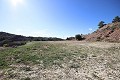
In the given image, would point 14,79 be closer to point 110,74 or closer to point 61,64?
point 61,64

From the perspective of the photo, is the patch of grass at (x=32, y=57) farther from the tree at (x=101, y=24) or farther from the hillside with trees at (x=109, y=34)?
the tree at (x=101, y=24)

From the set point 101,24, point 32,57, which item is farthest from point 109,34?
point 32,57

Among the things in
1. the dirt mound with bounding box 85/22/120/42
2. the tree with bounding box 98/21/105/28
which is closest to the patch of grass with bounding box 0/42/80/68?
the dirt mound with bounding box 85/22/120/42

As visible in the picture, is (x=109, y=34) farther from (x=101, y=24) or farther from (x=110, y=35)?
(x=101, y=24)

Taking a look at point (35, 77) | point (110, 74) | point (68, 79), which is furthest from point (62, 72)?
point (110, 74)

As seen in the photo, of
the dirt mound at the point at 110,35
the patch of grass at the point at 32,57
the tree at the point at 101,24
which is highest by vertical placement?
the tree at the point at 101,24

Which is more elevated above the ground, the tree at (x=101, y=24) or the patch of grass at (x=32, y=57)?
the tree at (x=101, y=24)

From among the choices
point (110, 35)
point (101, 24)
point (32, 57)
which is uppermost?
point (101, 24)

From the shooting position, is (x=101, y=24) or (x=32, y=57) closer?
(x=32, y=57)

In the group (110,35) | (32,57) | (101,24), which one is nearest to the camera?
(32,57)

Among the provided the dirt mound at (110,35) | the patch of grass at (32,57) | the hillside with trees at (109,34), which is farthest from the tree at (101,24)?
the patch of grass at (32,57)

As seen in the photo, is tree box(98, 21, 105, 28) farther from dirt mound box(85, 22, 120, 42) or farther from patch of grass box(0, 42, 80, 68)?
patch of grass box(0, 42, 80, 68)

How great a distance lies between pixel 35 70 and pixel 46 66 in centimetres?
169

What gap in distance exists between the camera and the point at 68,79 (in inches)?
487
